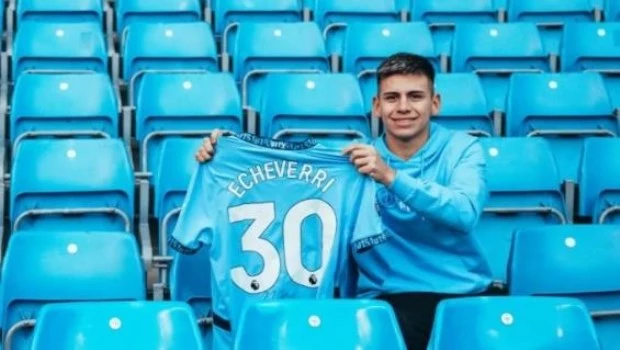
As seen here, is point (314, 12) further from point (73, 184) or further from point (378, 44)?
point (73, 184)

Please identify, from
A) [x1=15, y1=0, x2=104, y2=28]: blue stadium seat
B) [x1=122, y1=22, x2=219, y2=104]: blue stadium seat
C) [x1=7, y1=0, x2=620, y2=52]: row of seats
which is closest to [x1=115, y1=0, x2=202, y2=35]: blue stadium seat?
[x1=7, y1=0, x2=620, y2=52]: row of seats

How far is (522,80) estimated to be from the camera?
5594 mm

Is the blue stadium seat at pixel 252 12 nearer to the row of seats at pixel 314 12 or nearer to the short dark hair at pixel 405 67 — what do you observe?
the row of seats at pixel 314 12

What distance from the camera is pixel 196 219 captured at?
3717 mm

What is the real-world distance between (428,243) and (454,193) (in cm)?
24

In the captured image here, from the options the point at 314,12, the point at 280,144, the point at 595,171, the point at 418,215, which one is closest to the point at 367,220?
the point at 418,215

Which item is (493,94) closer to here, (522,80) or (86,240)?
(522,80)

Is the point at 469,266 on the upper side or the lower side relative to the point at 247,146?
lower

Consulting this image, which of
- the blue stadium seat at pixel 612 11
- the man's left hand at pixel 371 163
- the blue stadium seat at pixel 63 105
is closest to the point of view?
the man's left hand at pixel 371 163

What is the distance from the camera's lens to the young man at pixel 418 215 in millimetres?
3834

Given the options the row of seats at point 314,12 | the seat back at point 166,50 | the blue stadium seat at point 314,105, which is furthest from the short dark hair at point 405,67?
the row of seats at point 314,12

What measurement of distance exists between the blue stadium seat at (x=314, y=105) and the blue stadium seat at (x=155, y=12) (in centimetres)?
127

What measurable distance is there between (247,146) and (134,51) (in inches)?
94.7

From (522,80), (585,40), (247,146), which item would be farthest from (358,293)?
(585,40)
